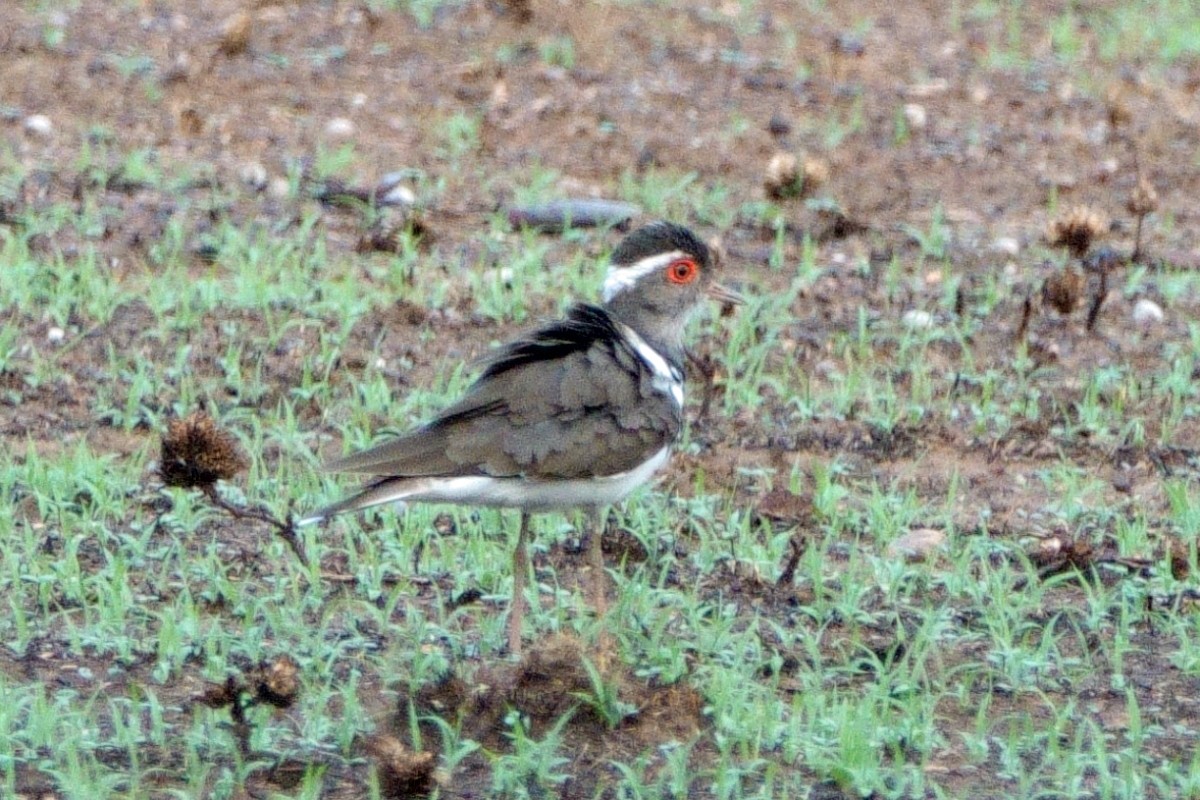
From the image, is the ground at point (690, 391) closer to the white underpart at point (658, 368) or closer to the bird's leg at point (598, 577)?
the bird's leg at point (598, 577)

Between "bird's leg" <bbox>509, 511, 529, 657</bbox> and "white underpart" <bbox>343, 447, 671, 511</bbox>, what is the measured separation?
10cm

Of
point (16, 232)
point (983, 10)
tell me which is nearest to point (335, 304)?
point (16, 232)

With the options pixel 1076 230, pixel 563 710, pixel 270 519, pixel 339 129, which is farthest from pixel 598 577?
pixel 339 129

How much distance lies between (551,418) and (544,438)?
8 cm

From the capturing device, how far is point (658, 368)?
237 inches

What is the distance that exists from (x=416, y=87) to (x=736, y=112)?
1.69 metres

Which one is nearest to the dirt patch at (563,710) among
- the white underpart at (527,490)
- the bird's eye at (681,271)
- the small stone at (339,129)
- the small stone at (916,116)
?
the white underpart at (527,490)

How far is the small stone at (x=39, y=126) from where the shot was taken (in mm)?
9750

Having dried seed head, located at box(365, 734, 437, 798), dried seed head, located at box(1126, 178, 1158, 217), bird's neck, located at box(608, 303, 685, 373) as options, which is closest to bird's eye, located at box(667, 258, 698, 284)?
bird's neck, located at box(608, 303, 685, 373)

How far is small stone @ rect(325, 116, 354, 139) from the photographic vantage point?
10000 mm

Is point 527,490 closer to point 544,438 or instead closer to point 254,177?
point 544,438

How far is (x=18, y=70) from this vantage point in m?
10.5

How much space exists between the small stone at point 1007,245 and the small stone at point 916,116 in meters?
1.45

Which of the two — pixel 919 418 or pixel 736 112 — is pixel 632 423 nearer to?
pixel 919 418
